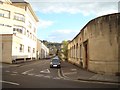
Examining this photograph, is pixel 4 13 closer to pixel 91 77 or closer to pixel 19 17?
pixel 19 17

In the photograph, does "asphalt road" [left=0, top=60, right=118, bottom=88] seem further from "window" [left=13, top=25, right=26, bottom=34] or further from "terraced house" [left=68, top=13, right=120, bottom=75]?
"window" [left=13, top=25, right=26, bottom=34]

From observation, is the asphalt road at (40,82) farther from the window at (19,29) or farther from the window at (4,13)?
the window at (19,29)

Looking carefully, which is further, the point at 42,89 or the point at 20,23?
the point at 20,23

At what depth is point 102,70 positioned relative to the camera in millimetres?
24875

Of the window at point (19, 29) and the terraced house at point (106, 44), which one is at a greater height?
the window at point (19, 29)

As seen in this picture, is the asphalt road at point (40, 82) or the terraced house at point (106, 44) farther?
the terraced house at point (106, 44)

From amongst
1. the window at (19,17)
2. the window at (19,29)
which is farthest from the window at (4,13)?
the window at (19,29)

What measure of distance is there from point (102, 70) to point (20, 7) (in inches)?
1920

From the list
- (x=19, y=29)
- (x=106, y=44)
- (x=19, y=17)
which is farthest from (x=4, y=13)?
(x=106, y=44)

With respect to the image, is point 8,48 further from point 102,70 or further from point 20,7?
point 20,7

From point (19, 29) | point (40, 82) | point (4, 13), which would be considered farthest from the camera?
point (19, 29)

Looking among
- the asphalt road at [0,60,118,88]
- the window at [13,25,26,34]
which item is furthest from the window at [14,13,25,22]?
the asphalt road at [0,60,118,88]

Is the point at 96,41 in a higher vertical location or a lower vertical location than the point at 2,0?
lower

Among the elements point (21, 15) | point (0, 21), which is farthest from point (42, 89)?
point (21, 15)
